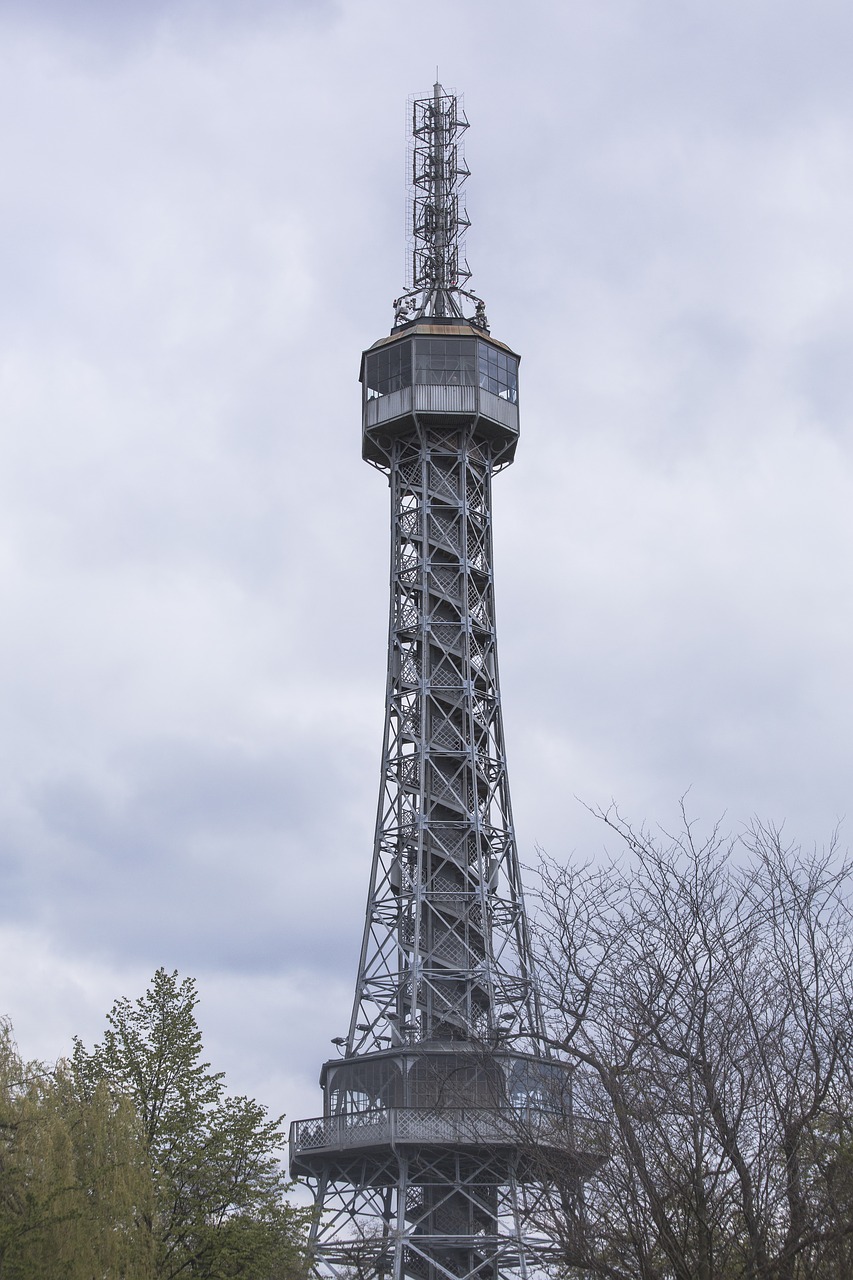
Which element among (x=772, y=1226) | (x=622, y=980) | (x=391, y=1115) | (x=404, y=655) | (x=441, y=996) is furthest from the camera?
(x=404, y=655)

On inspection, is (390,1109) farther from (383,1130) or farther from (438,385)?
(438,385)

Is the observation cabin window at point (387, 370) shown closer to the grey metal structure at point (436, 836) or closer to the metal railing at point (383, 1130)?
the grey metal structure at point (436, 836)

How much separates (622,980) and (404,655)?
51.1 m

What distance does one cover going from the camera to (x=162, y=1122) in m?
40.0

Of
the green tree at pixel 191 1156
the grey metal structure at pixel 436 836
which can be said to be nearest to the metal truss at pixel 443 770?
the grey metal structure at pixel 436 836

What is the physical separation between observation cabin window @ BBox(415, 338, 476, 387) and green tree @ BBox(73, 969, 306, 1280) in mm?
42064

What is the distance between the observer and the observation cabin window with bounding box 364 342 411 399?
77875 millimetres

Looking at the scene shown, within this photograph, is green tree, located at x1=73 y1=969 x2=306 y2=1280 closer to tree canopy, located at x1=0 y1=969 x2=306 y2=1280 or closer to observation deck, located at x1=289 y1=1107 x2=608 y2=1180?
tree canopy, located at x1=0 y1=969 x2=306 y2=1280

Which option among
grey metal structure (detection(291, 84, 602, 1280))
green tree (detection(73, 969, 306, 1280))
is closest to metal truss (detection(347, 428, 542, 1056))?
grey metal structure (detection(291, 84, 602, 1280))

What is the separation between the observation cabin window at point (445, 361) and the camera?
77375 millimetres

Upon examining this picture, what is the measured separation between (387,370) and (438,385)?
3056 mm

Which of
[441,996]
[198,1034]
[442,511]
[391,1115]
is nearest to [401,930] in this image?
[441,996]

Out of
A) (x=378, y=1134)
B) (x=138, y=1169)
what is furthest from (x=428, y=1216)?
(x=138, y=1169)

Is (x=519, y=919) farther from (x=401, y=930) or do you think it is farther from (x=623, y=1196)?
(x=623, y=1196)
